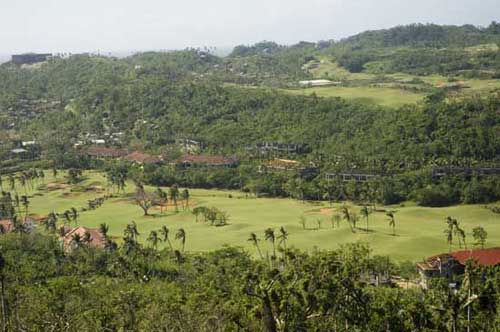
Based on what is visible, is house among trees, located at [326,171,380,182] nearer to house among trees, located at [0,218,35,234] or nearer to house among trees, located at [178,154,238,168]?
house among trees, located at [178,154,238,168]

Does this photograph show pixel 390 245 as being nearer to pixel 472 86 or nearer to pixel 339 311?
pixel 339 311

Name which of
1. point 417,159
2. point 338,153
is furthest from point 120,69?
point 417,159

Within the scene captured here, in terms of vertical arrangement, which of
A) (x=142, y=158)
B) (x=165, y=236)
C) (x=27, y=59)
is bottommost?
(x=165, y=236)

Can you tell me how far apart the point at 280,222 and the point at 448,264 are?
21.1 m

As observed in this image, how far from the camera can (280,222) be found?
6206 cm

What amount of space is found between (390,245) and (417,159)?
2874 centimetres

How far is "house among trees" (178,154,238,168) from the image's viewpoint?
87250 mm

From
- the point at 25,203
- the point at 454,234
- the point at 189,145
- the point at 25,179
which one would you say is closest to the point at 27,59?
the point at 189,145

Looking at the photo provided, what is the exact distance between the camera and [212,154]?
92.9m

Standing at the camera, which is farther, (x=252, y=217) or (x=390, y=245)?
(x=252, y=217)

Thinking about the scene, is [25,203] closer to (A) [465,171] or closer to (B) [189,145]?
(B) [189,145]

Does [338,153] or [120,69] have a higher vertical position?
[120,69]

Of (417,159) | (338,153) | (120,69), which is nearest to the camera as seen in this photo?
(417,159)

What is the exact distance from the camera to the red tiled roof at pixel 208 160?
288 ft
